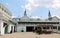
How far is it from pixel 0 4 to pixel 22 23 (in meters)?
24.8

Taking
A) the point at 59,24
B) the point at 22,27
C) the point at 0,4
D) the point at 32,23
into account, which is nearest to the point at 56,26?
the point at 59,24

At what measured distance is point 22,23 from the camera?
196 ft

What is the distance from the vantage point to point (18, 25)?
58.9 m

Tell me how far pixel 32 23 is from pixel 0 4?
1026 inches

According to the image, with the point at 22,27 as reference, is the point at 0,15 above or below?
above

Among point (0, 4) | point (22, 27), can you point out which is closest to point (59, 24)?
point (22, 27)

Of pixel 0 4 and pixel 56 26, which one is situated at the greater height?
pixel 0 4

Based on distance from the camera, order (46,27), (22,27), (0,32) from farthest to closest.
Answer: (22,27) < (46,27) < (0,32)

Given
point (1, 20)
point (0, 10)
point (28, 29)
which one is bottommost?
point (28, 29)

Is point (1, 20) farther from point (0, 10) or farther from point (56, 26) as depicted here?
point (56, 26)

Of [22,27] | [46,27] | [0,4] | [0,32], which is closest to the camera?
[0,32]

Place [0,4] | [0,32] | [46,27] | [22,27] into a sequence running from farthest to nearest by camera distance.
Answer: [22,27], [46,27], [0,4], [0,32]

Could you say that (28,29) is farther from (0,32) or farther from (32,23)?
(0,32)

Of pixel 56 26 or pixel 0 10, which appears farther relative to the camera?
pixel 56 26
